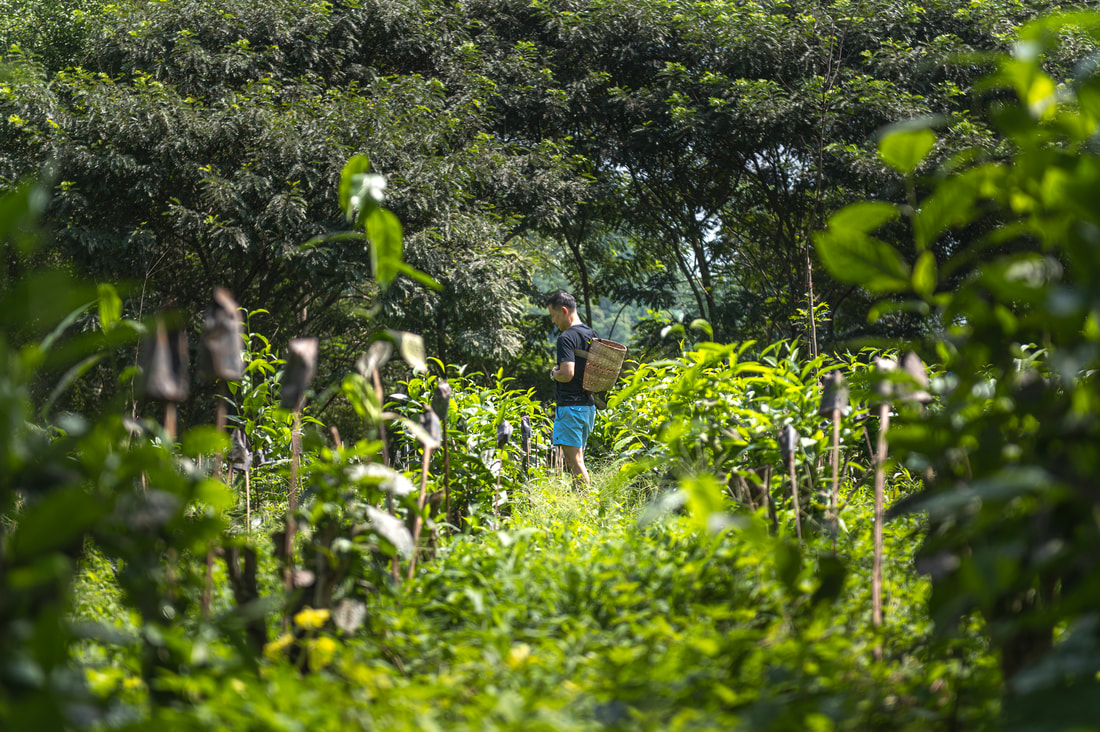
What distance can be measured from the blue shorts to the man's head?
0.51m

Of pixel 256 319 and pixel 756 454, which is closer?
pixel 756 454

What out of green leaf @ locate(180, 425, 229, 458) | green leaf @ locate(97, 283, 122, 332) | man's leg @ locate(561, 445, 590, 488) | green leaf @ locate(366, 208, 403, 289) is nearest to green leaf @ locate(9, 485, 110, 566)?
green leaf @ locate(180, 425, 229, 458)

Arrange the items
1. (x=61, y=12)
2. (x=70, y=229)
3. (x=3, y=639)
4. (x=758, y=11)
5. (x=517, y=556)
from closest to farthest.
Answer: (x=3, y=639) → (x=517, y=556) → (x=70, y=229) → (x=758, y=11) → (x=61, y=12)

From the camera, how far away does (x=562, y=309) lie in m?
4.59

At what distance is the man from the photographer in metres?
4.52


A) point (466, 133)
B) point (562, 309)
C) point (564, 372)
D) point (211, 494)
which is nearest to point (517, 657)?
point (211, 494)

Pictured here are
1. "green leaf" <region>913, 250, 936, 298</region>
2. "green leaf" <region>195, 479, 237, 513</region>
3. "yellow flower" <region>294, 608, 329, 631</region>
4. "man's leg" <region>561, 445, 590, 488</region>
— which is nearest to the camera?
"green leaf" <region>195, 479, 237, 513</region>

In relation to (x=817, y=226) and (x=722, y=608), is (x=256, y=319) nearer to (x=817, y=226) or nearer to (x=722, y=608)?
(x=817, y=226)

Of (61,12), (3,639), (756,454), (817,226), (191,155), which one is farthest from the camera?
(817,226)

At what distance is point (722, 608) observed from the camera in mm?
1394

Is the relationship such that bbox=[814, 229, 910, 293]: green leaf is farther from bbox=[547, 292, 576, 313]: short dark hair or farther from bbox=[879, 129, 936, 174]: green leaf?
bbox=[547, 292, 576, 313]: short dark hair

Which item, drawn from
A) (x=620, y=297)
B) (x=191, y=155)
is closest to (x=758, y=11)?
(x=620, y=297)

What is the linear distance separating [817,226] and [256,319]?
24.8ft

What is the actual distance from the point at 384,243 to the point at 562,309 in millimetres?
3007
